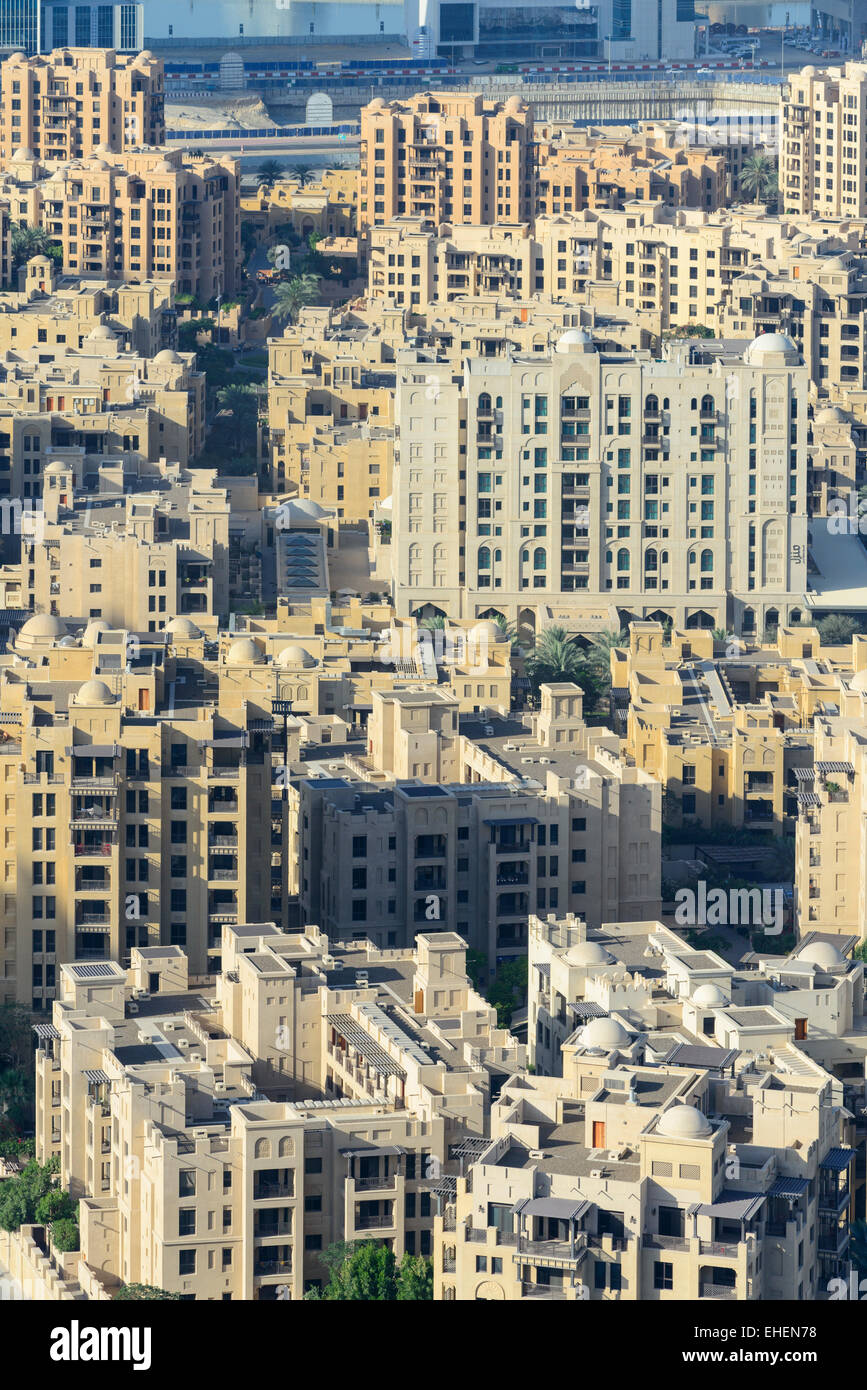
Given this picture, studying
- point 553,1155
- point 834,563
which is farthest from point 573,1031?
point 834,563

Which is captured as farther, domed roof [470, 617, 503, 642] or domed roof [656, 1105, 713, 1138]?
domed roof [470, 617, 503, 642]

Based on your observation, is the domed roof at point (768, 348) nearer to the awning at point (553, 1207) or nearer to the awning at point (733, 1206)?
the awning at point (733, 1206)

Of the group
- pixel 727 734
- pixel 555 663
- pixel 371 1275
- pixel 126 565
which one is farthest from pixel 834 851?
pixel 126 565

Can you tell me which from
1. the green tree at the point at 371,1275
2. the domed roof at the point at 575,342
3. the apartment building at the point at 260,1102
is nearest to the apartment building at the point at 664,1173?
the green tree at the point at 371,1275

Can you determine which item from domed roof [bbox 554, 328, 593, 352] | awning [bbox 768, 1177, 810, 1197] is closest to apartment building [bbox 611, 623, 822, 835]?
domed roof [bbox 554, 328, 593, 352]

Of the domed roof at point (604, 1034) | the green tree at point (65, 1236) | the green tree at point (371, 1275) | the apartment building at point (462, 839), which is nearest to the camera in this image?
the green tree at point (371, 1275)

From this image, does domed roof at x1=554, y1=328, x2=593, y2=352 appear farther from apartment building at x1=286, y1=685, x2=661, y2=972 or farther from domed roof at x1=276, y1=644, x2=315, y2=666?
apartment building at x1=286, y1=685, x2=661, y2=972
